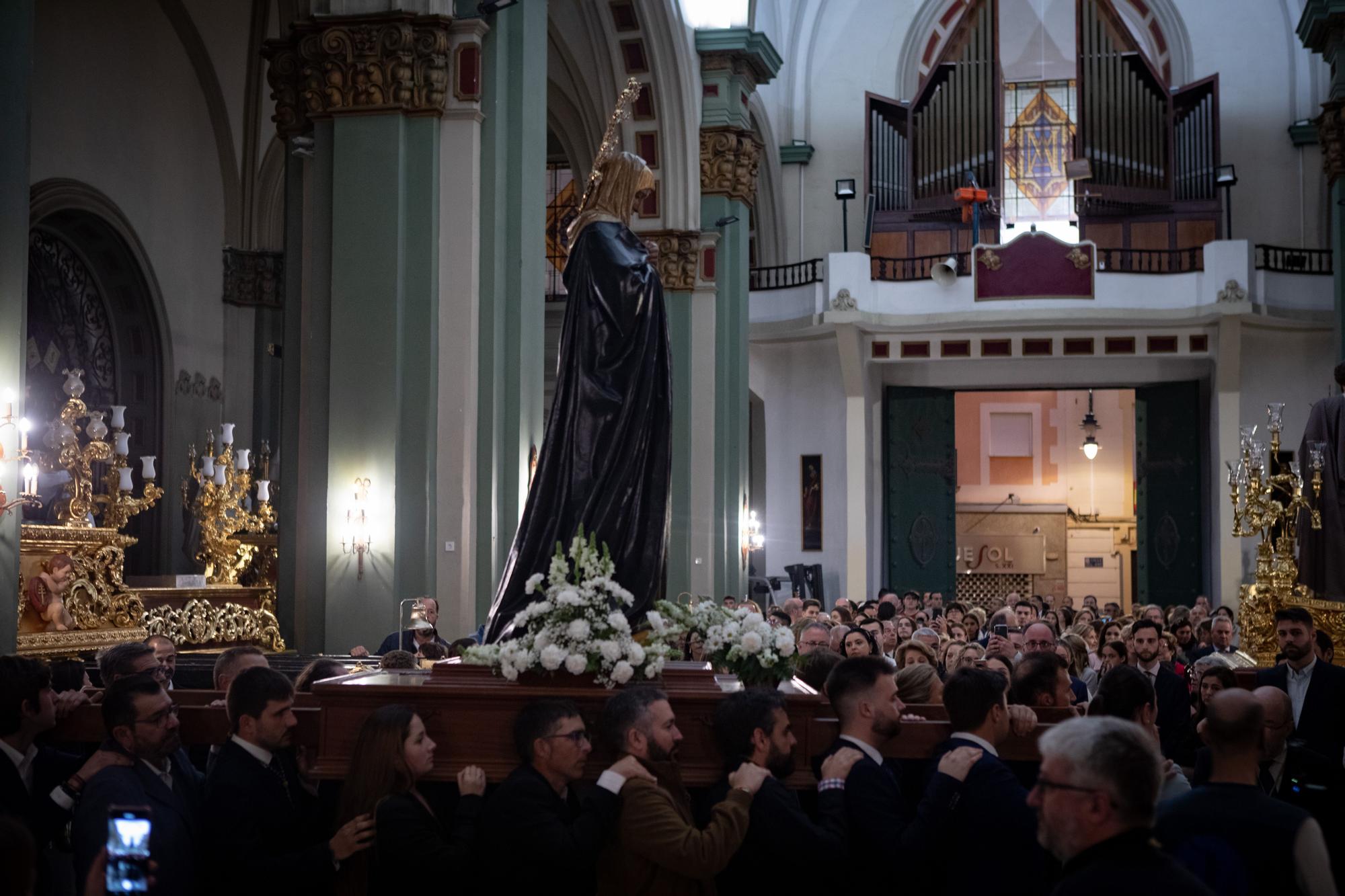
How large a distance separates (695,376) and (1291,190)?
12.8 metres

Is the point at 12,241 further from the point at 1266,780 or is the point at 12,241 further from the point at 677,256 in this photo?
the point at 677,256

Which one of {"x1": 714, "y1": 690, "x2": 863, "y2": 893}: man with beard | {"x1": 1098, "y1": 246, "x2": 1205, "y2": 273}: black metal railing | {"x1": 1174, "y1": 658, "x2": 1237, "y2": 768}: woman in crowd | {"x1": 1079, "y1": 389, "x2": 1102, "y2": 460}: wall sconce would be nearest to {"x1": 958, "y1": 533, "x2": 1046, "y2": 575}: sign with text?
{"x1": 1079, "y1": 389, "x2": 1102, "y2": 460}: wall sconce

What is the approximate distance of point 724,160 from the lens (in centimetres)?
2094

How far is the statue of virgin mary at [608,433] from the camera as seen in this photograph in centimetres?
628

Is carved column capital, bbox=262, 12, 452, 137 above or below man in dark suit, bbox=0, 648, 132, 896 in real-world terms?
above

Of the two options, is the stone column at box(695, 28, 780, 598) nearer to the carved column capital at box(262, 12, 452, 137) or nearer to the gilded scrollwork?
the gilded scrollwork

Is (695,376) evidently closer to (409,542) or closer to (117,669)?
(409,542)

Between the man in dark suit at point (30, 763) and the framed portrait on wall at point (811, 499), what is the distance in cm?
2127

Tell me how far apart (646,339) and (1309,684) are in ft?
12.1

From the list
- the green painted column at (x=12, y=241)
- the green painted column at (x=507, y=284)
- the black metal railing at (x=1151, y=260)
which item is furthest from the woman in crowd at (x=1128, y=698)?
the black metal railing at (x=1151, y=260)

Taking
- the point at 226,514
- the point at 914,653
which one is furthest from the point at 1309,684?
the point at 226,514

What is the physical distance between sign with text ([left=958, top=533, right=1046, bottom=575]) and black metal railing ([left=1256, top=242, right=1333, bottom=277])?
8662mm

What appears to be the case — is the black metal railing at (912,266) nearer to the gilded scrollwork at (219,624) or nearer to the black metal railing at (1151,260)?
the black metal railing at (1151,260)

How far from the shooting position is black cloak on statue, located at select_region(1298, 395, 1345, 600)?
993cm
